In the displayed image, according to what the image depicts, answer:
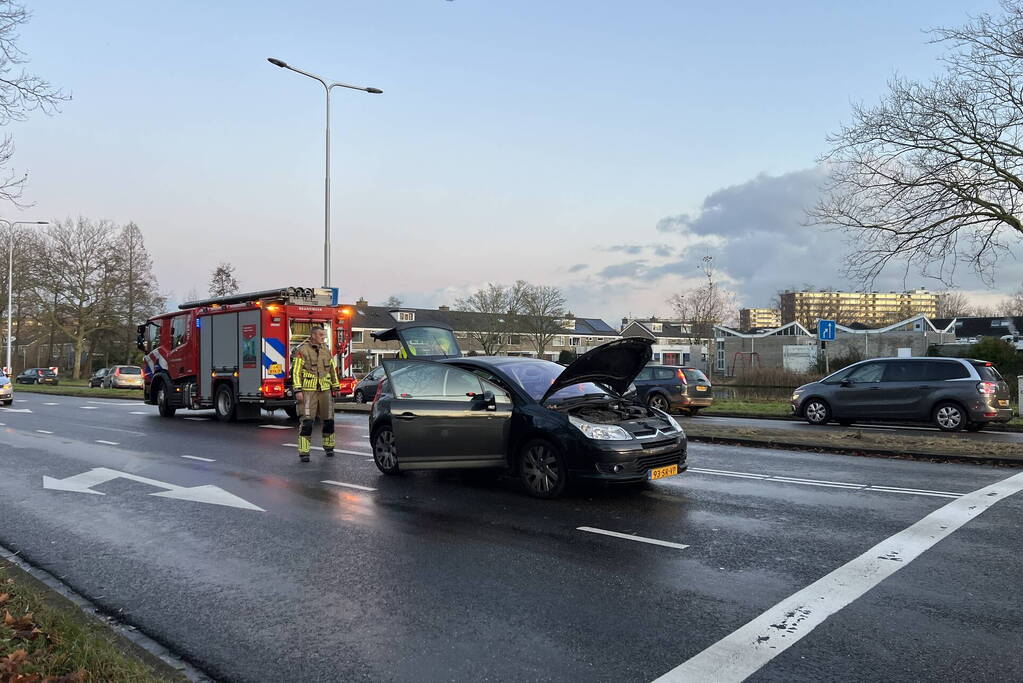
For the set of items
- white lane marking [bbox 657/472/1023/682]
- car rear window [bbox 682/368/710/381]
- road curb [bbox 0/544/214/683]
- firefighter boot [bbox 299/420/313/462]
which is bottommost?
road curb [bbox 0/544/214/683]

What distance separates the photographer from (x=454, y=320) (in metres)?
85.9

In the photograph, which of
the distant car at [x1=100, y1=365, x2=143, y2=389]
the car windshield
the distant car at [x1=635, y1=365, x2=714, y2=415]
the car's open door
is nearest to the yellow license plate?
the car windshield

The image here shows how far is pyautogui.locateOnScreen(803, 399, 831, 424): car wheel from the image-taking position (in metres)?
17.1

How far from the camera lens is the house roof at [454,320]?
246ft

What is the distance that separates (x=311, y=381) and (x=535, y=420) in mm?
4593

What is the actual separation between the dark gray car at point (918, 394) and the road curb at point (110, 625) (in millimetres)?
15411

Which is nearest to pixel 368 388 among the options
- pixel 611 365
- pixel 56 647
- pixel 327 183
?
pixel 327 183

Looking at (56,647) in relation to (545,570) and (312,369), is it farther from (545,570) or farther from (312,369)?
(312,369)

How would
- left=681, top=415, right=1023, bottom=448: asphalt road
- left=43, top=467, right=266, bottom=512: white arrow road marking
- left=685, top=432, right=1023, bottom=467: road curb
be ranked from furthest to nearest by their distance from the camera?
left=681, top=415, right=1023, bottom=448: asphalt road < left=685, top=432, right=1023, bottom=467: road curb < left=43, top=467, right=266, bottom=512: white arrow road marking

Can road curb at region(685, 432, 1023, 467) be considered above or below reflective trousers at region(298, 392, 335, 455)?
below

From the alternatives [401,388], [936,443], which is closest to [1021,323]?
[936,443]

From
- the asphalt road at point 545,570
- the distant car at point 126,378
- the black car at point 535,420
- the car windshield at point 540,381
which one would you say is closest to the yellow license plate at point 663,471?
the black car at point 535,420

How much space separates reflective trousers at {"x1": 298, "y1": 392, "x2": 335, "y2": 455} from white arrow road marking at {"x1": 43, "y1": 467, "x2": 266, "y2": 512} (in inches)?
83.4

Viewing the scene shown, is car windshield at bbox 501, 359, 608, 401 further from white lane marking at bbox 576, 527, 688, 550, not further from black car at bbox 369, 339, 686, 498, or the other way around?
white lane marking at bbox 576, 527, 688, 550
